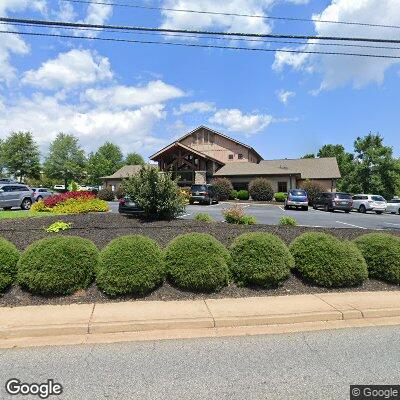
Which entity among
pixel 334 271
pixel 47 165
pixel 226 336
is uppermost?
pixel 47 165

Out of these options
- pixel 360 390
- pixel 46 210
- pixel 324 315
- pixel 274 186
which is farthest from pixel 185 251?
pixel 274 186

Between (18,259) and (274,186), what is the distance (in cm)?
3525

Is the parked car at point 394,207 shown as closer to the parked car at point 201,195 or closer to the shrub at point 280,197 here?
the shrub at point 280,197

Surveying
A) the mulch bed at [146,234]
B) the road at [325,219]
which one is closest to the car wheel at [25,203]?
the road at [325,219]

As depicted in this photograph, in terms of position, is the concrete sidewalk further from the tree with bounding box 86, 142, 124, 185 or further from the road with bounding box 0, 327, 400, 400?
the tree with bounding box 86, 142, 124, 185

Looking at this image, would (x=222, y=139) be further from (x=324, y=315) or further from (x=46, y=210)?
(x=324, y=315)

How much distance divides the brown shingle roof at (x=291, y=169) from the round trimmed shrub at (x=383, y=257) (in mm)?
32144

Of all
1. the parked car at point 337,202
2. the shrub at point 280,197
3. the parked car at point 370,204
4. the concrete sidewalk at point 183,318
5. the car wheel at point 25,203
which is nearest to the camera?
the concrete sidewalk at point 183,318

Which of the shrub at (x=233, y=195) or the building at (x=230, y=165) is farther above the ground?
the building at (x=230, y=165)

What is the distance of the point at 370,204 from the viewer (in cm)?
2906

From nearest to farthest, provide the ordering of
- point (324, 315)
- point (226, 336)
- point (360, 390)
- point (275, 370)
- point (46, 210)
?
point (360, 390) < point (275, 370) < point (226, 336) < point (324, 315) < point (46, 210)

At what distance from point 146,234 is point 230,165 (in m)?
35.7

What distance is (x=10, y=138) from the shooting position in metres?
56.8

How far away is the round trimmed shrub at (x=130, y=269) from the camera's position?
599 centimetres
